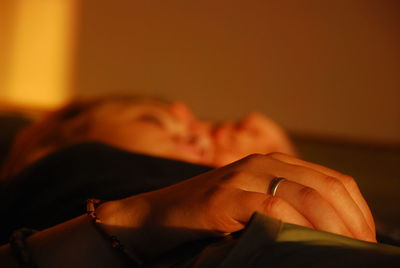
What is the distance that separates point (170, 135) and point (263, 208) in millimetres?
531

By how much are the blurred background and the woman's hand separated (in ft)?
3.96

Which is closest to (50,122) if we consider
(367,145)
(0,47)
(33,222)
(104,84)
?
(33,222)

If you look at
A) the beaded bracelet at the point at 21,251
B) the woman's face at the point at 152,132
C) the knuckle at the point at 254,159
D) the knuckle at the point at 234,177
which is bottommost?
the beaded bracelet at the point at 21,251

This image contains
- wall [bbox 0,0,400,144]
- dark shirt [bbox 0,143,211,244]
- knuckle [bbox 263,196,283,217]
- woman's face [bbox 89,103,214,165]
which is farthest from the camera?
wall [bbox 0,0,400,144]

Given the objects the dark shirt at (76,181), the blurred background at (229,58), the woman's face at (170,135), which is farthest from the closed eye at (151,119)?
the blurred background at (229,58)

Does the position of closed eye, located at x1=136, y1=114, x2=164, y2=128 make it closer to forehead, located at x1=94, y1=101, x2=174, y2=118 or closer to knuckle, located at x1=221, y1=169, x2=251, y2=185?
forehead, located at x1=94, y1=101, x2=174, y2=118

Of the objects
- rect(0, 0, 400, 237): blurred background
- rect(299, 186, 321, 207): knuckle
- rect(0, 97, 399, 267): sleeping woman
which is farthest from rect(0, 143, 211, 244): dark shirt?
rect(0, 0, 400, 237): blurred background

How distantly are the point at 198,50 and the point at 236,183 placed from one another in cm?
128

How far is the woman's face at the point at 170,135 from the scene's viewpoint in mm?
873

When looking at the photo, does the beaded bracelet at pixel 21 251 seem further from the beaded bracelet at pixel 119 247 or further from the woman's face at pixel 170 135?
the woman's face at pixel 170 135

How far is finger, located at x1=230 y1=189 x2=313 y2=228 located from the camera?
0.38 metres

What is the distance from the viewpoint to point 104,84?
1.65 metres

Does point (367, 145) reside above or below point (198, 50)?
below

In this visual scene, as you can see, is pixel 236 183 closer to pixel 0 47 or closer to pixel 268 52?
pixel 268 52
